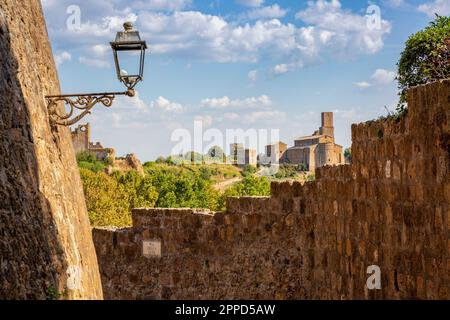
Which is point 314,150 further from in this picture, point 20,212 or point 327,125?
point 20,212

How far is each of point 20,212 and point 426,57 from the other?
5.04 meters

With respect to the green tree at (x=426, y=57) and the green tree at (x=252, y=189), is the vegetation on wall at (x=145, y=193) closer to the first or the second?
the green tree at (x=252, y=189)

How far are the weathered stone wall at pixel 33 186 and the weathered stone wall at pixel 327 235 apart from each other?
3.12 m

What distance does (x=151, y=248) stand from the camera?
11.9 m

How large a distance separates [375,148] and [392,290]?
1584mm

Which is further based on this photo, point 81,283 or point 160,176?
point 160,176

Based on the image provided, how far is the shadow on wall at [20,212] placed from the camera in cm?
584

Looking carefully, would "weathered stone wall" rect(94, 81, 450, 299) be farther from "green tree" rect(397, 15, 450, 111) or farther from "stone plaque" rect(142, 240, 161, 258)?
"green tree" rect(397, 15, 450, 111)

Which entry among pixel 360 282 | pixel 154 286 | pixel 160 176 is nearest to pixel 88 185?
pixel 160 176

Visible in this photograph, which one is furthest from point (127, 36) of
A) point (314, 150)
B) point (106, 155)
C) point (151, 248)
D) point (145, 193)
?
point (106, 155)

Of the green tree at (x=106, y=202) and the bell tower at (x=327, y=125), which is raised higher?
the bell tower at (x=327, y=125)

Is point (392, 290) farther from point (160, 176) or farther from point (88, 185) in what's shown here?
point (160, 176)

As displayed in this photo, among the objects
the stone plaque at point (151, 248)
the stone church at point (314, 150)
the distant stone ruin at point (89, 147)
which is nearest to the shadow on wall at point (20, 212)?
the stone plaque at point (151, 248)
